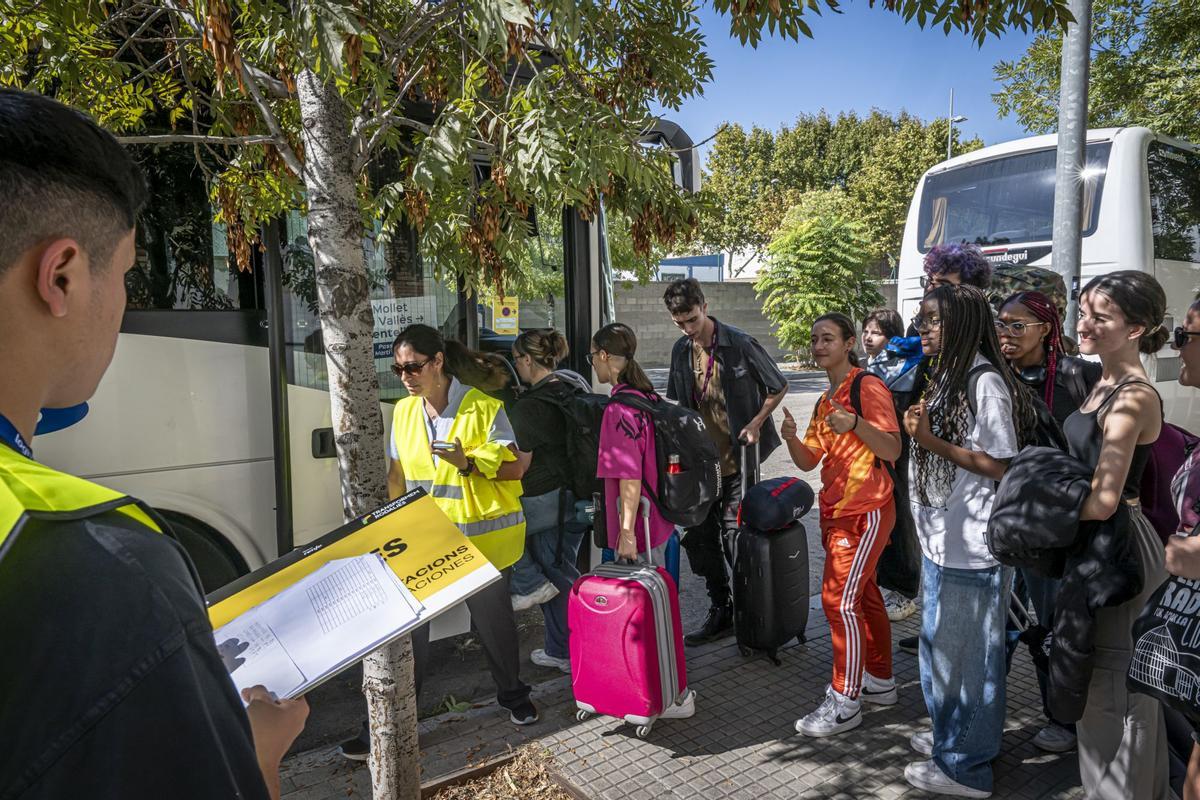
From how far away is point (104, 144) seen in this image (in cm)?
103

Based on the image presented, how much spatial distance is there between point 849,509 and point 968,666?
0.81 m

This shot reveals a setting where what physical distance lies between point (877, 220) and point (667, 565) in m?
29.7

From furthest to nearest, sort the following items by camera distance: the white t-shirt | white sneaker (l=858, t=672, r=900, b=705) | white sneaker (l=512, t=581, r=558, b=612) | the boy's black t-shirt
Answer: white sneaker (l=512, t=581, r=558, b=612), white sneaker (l=858, t=672, r=900, b=705), the white t-shirt, the boy's black t-shirt

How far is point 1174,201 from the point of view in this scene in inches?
349

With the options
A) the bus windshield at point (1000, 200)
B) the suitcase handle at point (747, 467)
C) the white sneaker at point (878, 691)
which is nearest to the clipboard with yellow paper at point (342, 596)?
the white sneaker at point (878, 691)

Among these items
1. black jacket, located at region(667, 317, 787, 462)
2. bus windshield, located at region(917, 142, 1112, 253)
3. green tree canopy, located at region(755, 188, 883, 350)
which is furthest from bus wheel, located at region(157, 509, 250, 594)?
green tree canopy, located at region(755, 188, 883, 350)

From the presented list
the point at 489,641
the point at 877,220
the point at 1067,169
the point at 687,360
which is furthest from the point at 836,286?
the point at 489,641

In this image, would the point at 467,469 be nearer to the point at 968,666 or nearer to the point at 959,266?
the point at 968,666

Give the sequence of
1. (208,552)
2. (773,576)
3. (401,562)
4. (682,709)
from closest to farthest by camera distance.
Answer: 1. (401,562)
2. (682,709)
3. (208,552)
4. (773,576)

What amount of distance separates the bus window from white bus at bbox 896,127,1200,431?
11 mm

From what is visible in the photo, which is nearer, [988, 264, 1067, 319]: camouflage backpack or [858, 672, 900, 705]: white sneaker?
[858, 672, 900, 705]: white sneaker

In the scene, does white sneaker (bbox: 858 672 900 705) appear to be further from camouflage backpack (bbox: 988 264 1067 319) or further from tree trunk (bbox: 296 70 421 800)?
camouflage backpack (bbox: 988 264 1067 319)

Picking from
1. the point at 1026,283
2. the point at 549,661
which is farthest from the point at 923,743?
the point at 1026,283

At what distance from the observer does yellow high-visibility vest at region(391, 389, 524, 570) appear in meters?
3.59
